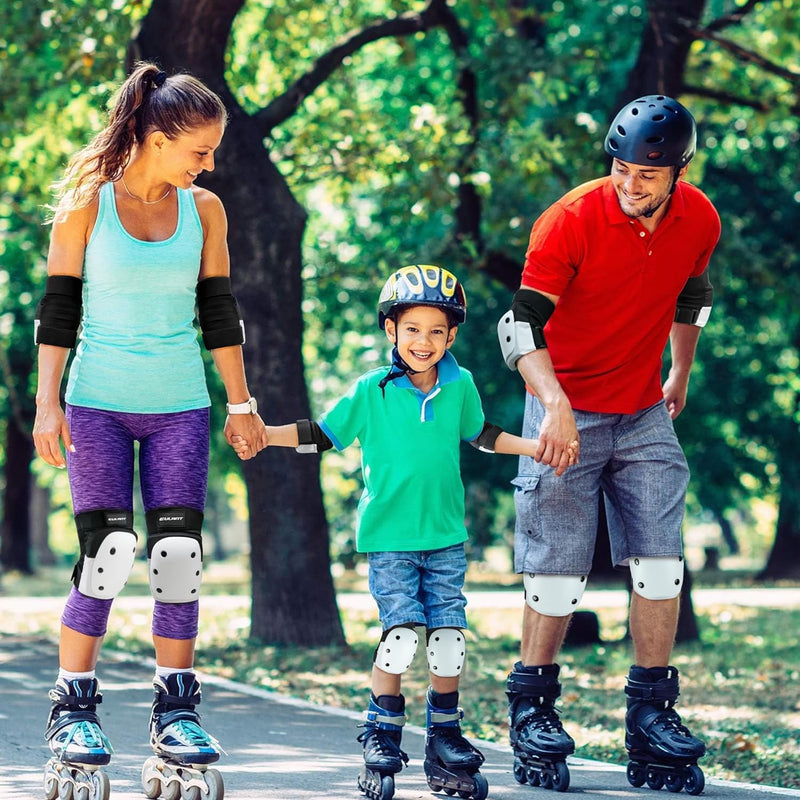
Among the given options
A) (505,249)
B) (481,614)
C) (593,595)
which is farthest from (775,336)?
(505,249)

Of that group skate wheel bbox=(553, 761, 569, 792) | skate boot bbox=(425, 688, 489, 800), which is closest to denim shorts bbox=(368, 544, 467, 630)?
skate boot bbox=(425, 688, 489, 800)

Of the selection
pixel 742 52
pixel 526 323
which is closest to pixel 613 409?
pixel 526 323

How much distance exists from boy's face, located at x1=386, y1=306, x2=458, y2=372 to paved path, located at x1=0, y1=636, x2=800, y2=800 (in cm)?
139

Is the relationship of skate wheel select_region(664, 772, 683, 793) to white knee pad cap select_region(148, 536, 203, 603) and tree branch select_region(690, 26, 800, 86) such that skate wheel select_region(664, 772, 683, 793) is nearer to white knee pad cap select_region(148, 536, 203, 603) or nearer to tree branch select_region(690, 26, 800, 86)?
white knee pad cap select_region(148, 536, 203, 603)

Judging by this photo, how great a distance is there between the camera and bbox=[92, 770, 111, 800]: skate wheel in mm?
4121

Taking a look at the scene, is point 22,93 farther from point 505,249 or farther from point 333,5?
point 505,249

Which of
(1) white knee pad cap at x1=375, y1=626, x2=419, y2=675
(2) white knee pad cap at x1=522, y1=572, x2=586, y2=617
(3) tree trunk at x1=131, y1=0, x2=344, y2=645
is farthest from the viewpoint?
(3) tree trunk at x1=131, y1=0, x2=344, y2=645

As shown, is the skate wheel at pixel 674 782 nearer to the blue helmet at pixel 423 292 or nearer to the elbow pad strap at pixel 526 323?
the elbow pad strap at pixel 526 323

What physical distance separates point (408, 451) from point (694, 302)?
135 centimetres

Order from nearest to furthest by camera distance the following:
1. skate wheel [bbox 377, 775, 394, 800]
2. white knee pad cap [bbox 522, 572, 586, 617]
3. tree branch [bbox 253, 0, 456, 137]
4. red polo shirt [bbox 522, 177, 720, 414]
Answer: skate wheel [bbox 377, 775, 394, 800]
red polo shirt [bbox 522, 177, 720, 414]
white knee pad cap [bbox 522, 572, 586, 617]
tree branch [bbox 253, 0, 456, 137]

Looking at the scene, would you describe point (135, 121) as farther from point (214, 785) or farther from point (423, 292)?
point (214, 785)

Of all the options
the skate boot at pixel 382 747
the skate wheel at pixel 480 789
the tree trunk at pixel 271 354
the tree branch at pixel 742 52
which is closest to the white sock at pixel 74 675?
the skate boot at pixel 382 747

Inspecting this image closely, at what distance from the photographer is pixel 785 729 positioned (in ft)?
21.7

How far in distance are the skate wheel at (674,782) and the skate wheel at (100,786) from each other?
1826 mm
